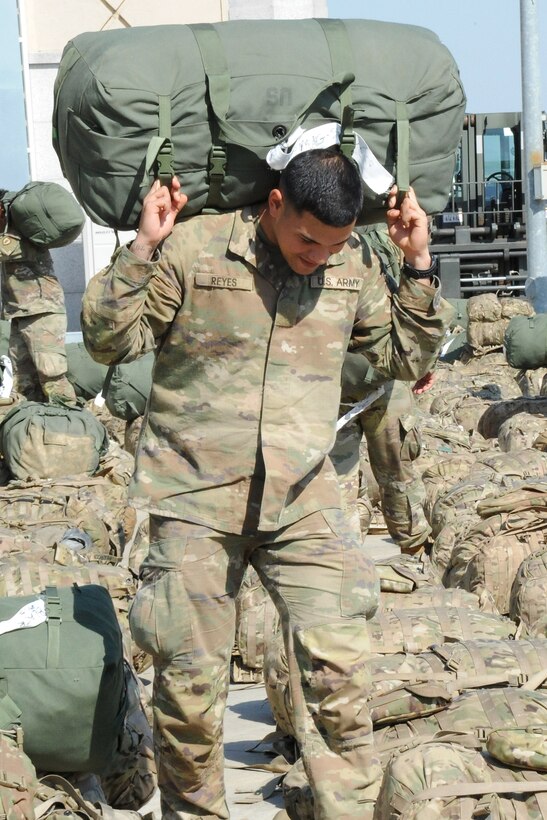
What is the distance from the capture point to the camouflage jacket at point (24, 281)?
32.8ft

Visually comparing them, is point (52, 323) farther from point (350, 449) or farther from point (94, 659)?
point (94, 659)

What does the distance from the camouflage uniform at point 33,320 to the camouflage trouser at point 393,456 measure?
13.0 feet

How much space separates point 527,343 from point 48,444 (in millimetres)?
6050

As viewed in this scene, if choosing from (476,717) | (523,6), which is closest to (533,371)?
(523,6)

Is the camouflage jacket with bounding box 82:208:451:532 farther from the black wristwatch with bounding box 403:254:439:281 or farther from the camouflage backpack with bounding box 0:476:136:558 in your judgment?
the camouflage backpack with bounding box 0:476:136:558

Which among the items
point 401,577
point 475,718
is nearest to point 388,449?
point 401,577

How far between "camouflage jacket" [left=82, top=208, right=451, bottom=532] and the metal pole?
51.7ft

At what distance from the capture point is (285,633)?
3.69m

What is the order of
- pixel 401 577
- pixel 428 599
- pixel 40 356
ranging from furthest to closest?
pixel 40 356, pixel 401 577, pixel 428 599

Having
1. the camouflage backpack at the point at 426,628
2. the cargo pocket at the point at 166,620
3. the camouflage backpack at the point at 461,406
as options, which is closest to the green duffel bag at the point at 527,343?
the camouflage backpack at the point at 461,406

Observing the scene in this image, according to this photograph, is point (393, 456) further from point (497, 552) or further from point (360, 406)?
point (497, 552)

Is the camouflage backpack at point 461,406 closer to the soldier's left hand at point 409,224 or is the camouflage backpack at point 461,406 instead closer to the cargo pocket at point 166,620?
the soldier's left hand at point 409,224

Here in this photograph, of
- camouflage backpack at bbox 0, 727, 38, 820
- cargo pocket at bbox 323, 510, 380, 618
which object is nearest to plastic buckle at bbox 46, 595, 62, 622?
camouflage backpack at bbox 0, 727, 38, 820

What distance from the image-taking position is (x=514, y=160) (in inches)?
927
